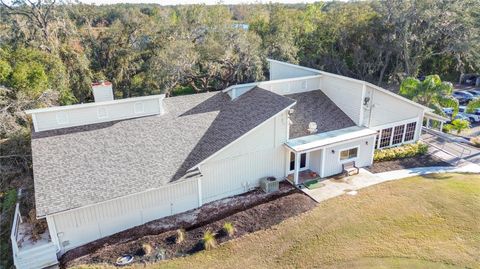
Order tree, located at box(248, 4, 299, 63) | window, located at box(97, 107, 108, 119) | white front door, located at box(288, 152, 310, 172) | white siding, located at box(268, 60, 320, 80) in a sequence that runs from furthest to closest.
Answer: tree, located at box(248, 4, 299, 63), white siding, located at box(268, 60, 320, 80), white front door, located at box(288, 152, 310, 172), window, located at box(97, 107, 108, 119)

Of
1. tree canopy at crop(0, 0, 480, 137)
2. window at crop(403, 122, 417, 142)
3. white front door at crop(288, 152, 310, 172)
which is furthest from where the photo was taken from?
tree canopy at crop(0, 0, 480, 137)

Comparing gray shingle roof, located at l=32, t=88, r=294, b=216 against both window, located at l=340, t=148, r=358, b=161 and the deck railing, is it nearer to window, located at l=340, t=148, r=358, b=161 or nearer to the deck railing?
the deck railing

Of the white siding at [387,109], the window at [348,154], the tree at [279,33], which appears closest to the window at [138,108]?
the window at [348,154]

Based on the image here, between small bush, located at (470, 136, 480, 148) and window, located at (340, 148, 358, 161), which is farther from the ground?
window, located at (340, 148, 358, 161)

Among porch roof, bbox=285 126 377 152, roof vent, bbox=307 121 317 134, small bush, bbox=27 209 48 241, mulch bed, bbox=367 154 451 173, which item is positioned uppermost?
roof vent, bbox=307 121 317 134

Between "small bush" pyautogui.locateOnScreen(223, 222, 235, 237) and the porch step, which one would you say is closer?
the porch step

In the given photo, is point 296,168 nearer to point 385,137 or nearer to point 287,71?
point 385,137

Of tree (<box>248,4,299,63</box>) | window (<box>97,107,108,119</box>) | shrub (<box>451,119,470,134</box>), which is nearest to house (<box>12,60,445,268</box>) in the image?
window (<box>97,107,108,119</box>)
